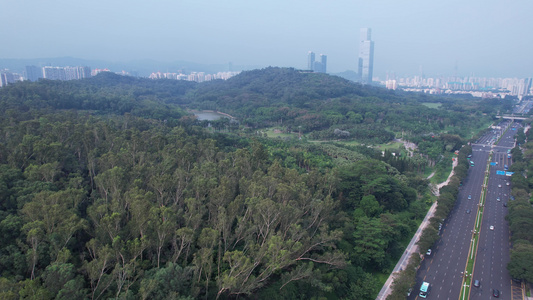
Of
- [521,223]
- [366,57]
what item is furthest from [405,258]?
[366,57]

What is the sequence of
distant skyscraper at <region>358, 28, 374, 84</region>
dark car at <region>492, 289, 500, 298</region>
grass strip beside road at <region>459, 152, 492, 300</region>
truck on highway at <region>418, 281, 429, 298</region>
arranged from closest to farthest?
truck on highway at <region>418, 281, 429, 298</region> → dark car at <region>492, 289, 500, 298</region> → grass strip beside road at <region>459, 152, 492, 300</region> → distant skyscraper at <region>358, 28, 374, 84</region>

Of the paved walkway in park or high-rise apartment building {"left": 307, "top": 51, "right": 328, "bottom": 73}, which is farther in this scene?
high-rise apartment building {"left": 307, "top": 51, "right": 328, "bottom": 73}

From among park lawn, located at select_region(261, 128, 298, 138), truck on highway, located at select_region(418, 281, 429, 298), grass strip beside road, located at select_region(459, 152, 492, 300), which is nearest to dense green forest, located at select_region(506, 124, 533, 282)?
grass strip beside road, located at select_region(459, 152, 492, 300)

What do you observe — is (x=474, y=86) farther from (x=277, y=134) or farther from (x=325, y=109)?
(x=277, y=134)

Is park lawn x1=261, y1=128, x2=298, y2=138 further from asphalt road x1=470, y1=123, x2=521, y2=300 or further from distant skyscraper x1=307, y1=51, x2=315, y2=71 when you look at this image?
distant skyscraper x1=307, y1=51, x2=315, y2=71

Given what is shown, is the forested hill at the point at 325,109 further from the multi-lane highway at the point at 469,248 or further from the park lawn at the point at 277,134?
the multi-lane highway at the point at 469,248
